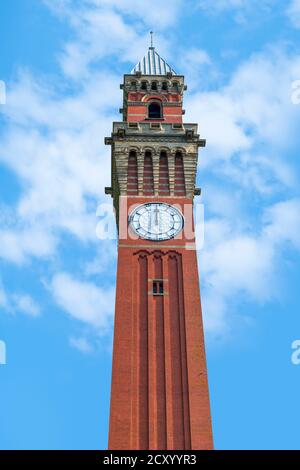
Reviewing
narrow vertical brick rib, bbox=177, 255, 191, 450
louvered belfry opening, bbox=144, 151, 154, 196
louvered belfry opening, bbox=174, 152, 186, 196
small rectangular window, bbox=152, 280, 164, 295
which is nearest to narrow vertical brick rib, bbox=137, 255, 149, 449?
small rectangular window, bbox=152, 280, 164, 295

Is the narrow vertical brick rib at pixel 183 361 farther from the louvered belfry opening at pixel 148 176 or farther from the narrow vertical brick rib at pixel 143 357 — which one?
the louvered belfry opening at pixel 148 176

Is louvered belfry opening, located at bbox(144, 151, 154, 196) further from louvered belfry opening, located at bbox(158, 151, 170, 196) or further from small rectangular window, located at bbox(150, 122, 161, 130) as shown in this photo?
small rectangular window, located at bbox(150, 122, 161, 130)

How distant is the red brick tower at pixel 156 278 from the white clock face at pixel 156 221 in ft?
0.21

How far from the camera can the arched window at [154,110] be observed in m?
62.0

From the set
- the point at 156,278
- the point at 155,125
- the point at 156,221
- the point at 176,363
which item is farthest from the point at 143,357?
the point at 155,125

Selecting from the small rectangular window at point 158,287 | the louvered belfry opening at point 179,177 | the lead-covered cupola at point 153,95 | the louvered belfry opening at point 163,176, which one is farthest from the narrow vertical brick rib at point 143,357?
the lead-covered cupola at point 153,95

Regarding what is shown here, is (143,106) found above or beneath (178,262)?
above

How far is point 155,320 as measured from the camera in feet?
161

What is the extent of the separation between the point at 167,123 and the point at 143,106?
10.8ft

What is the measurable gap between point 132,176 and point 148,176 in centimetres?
109

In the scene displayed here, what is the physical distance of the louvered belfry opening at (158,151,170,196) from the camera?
55.9 m
